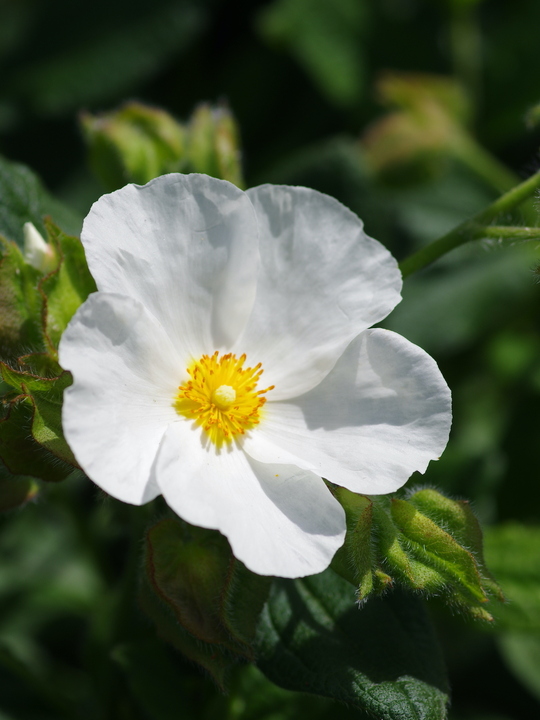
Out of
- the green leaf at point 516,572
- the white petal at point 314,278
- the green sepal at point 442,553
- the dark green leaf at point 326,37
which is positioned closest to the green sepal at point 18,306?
the white petal at point 314,278

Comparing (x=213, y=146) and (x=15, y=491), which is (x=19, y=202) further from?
(x=15, y=491)

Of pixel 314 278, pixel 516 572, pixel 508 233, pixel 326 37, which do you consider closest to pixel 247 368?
pixel 314 278

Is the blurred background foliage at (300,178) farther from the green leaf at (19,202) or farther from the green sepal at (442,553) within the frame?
the green sepal at (442,553)

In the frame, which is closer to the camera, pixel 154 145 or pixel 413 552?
pixel 413 552

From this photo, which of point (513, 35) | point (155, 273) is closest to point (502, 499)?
point (155, 273)

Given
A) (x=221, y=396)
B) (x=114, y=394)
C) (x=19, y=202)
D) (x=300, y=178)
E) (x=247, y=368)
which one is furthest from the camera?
(x=300, y=178)

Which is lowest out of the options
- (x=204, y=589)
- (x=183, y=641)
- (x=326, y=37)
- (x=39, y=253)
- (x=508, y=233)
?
(x=183, y=641)

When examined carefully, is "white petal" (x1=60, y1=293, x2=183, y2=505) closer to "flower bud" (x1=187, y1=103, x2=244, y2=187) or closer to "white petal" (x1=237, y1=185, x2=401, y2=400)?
"white petal" (x1=237, y1=185, x2=401, y2=400)

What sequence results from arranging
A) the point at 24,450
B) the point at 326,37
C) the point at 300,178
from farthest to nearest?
the point at 326,37 < the point at 300,178 < the point at 24,450
